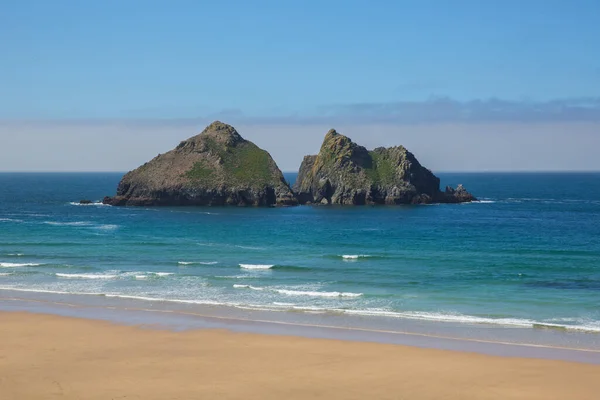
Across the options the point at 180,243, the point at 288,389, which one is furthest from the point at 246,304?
the point at 180,243

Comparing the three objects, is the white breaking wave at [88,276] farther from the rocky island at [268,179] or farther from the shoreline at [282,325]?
the rocky island at [268,179]

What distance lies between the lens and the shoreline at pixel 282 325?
25.7 m

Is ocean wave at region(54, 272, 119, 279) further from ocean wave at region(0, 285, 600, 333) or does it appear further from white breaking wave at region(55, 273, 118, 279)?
ocean wave at region(0, 285, 600, 333)

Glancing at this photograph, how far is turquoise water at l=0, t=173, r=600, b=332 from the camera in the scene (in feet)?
112

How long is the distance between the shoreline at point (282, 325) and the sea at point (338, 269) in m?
0.27

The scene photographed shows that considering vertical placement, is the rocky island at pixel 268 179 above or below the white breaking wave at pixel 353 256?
above

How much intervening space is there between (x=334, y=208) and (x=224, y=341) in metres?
71.1

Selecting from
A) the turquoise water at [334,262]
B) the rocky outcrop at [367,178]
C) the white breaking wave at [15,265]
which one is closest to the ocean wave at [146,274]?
the turquoise water at [334,262]

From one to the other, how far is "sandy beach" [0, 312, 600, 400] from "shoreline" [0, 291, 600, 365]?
3.34ft

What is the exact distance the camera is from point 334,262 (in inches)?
1900

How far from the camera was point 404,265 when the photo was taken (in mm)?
46281

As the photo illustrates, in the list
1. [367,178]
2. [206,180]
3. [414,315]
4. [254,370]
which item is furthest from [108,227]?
[254,370]

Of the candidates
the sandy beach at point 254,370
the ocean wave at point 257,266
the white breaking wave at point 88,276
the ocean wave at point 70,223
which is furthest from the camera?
the ocean wave at point 70,223

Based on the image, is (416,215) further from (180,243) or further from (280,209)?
(180,243)
